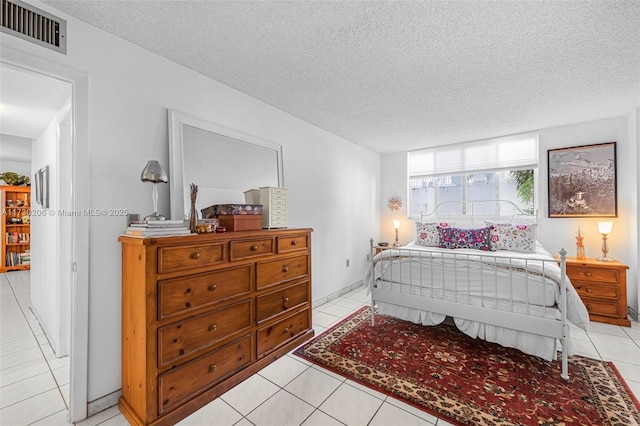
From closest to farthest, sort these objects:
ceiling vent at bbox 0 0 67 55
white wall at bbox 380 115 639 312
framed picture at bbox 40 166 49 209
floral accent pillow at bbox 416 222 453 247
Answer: ceiling vent at bbox 0 0 67 55, framed picture at bbox 40 166 49 209, white wall at bbox 380 115 639 312, floral accent pillow at bbox 416 222 453 247

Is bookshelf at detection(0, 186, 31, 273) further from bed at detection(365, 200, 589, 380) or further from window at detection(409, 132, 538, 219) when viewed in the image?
window at detection(409, 132, 538, 219)

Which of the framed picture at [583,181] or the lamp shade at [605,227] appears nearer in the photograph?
the lamp shade at [605,227]

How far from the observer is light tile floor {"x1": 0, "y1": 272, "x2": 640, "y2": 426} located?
1.71 metres

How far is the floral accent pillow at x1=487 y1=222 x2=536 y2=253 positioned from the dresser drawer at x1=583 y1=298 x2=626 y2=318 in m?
0.82

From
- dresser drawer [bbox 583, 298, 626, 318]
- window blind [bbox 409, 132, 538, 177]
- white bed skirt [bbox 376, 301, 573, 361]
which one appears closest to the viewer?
white bed skirt [bbox 376, 301, 573, 361]

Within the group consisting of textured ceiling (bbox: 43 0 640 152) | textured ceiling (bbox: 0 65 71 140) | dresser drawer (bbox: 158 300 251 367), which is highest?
textured ceiling (bbox: 43 0 640 152)

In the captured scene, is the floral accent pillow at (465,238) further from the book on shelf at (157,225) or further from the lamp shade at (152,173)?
the lamp shade at (152,173)

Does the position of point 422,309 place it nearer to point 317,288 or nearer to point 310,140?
point 317,288

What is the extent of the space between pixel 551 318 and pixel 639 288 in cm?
212

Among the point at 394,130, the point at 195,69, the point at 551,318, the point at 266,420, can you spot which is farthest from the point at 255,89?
the point at 551,318

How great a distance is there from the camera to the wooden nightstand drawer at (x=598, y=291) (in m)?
3.11

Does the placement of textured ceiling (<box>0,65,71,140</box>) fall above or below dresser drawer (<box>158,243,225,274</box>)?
above

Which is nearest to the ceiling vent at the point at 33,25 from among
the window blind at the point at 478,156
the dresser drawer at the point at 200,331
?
the dresser drawer at the point at 200,331

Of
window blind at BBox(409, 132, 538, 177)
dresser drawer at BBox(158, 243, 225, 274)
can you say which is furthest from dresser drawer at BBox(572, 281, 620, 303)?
dresser drawer at BBox(158, 243, 225, 274)
